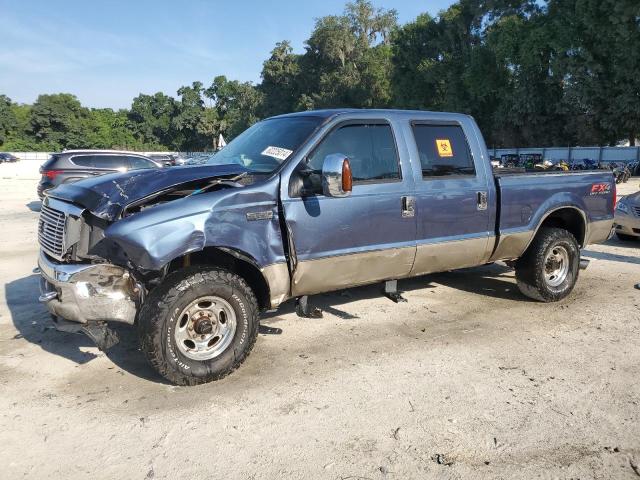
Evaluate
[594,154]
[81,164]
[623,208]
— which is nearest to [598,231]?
[623,208]

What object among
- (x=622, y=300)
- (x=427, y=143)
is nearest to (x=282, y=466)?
(x=427, y=143)

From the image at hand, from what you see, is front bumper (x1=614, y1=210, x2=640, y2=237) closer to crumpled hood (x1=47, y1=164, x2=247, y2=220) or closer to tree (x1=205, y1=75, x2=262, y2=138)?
crumpled hood (x1=47, y1=164, x2=247, y2=220)

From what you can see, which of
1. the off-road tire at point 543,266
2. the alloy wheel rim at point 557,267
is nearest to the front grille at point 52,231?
the off-road tire at point 543,266

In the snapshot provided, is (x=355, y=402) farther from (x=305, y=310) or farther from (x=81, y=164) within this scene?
(x=81, y=164)

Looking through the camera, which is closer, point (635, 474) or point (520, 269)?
point (635, 474)

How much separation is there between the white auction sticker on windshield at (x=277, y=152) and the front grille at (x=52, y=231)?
65.4 inches

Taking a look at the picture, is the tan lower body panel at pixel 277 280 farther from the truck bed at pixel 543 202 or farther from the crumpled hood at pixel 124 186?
the truck bed at pixel 543 202

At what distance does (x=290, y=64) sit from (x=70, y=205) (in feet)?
245

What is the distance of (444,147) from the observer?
5094 millimetres

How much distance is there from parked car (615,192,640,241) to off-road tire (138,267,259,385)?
26.2 ft

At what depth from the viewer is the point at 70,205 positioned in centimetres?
397

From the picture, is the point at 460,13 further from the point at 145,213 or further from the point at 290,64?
the point at 145,213

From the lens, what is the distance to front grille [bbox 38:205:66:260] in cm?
392

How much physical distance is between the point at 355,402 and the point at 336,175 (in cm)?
160
